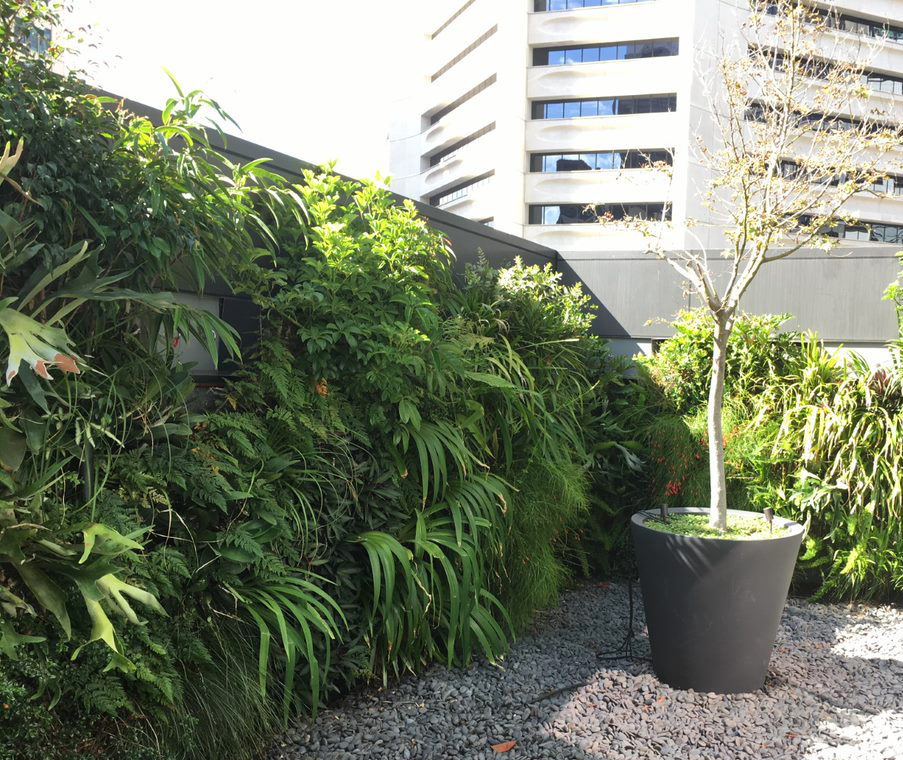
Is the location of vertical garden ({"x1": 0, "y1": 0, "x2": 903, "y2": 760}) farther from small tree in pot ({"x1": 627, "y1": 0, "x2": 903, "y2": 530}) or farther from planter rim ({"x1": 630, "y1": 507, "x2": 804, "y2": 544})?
small tree in pot ({"x1": 627, "y1": 0, "x2": 903, "y2": 530})

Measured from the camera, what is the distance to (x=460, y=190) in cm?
4016

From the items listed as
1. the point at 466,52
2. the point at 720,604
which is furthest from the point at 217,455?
the point at 466,52

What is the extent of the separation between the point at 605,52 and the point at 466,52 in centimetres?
890

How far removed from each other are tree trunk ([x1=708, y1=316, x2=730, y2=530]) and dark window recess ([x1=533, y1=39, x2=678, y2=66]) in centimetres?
3404

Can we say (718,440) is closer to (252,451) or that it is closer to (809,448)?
(809,448)

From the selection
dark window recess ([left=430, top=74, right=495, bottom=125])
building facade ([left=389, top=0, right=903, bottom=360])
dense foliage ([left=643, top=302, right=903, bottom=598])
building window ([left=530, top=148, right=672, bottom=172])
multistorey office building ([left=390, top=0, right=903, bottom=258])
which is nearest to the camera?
dense foliage ([left=643, top=302, right=903, bottom=598])

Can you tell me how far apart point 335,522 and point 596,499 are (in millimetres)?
2232

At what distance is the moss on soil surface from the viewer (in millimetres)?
3128

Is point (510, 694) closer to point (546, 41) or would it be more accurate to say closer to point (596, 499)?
point (596, 499)

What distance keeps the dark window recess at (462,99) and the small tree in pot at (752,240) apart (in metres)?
35.8

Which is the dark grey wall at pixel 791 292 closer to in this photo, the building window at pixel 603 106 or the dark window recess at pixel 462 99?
the building window at pixel 603 106

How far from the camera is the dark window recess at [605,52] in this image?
109 ft

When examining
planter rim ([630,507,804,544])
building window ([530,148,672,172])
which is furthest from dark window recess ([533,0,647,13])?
planter rim ([630,507,804,544])

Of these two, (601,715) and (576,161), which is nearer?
(601,715)
